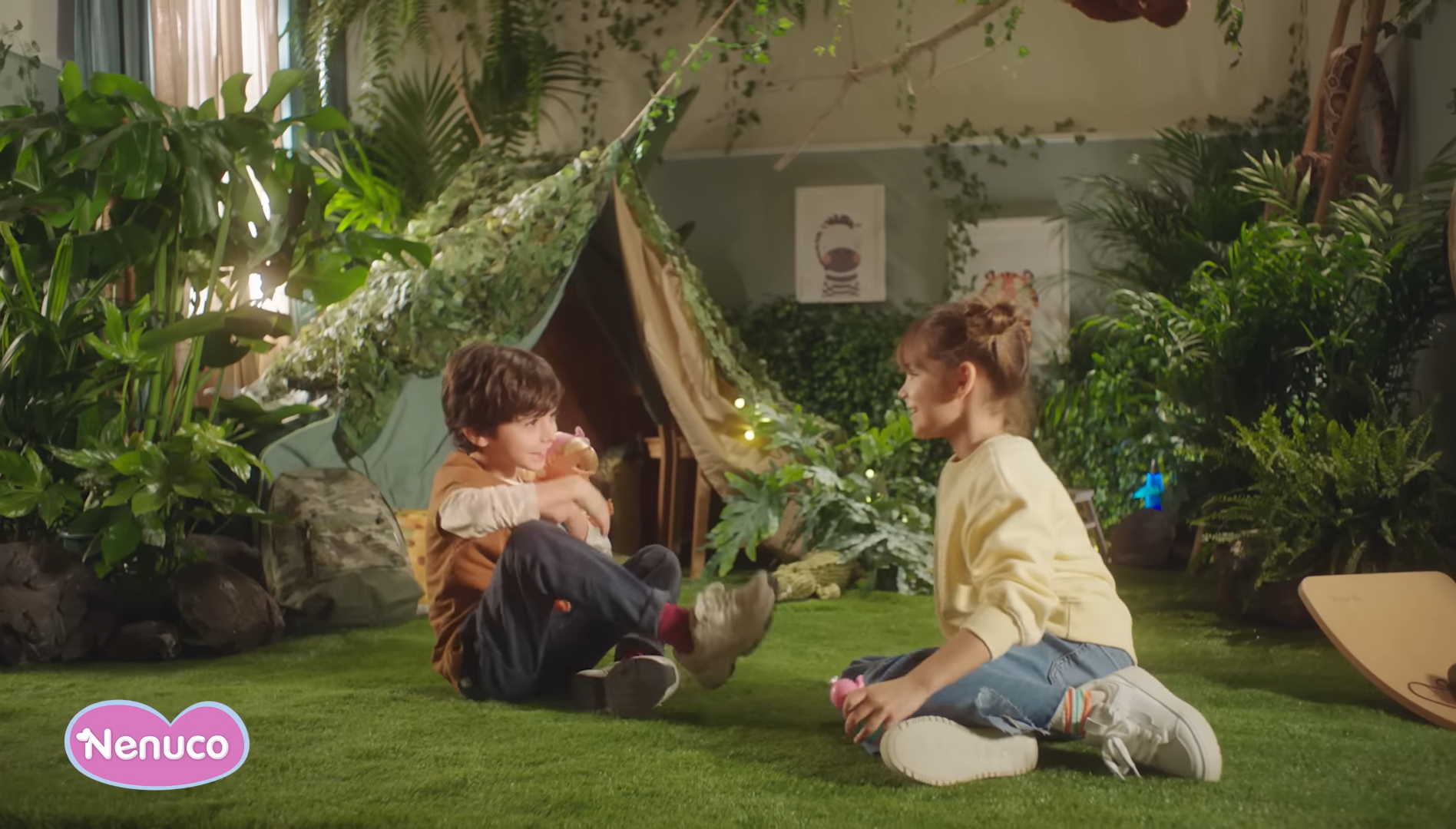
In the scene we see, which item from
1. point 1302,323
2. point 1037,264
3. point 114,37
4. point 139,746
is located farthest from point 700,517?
point 139,746

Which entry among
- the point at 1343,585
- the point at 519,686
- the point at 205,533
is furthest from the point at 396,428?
the point at 1343,585

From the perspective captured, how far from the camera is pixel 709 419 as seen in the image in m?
3.86

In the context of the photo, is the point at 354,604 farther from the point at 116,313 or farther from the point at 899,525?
the point at 899,525

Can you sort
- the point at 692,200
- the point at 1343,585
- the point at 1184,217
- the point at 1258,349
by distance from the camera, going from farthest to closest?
1. the point at 692,200
2. the point at 1184,217
3. the point at 1258,349
4. the point at 1343,585

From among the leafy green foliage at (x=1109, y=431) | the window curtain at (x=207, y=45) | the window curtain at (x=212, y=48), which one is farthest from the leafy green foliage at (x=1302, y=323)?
the window curtain at (x=207, y=45)

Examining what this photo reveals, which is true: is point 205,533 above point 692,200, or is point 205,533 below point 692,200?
below

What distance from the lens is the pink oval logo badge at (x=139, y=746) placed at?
1.36m

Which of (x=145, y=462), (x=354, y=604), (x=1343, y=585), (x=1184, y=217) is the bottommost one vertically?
(x=354, y=604)

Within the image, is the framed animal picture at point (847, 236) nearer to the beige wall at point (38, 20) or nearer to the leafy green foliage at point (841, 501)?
the leafy green foliage at point (841, 501)

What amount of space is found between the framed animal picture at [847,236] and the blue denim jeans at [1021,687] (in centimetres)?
371

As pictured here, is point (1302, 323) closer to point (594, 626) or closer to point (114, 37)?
point (594, 626)

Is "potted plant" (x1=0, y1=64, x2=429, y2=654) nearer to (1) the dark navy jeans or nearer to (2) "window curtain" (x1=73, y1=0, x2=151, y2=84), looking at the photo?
(2) "window curtain" (x1=73, y1=0, x2=151, y2=84)

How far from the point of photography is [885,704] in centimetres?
138

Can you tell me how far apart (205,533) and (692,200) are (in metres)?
2.70
